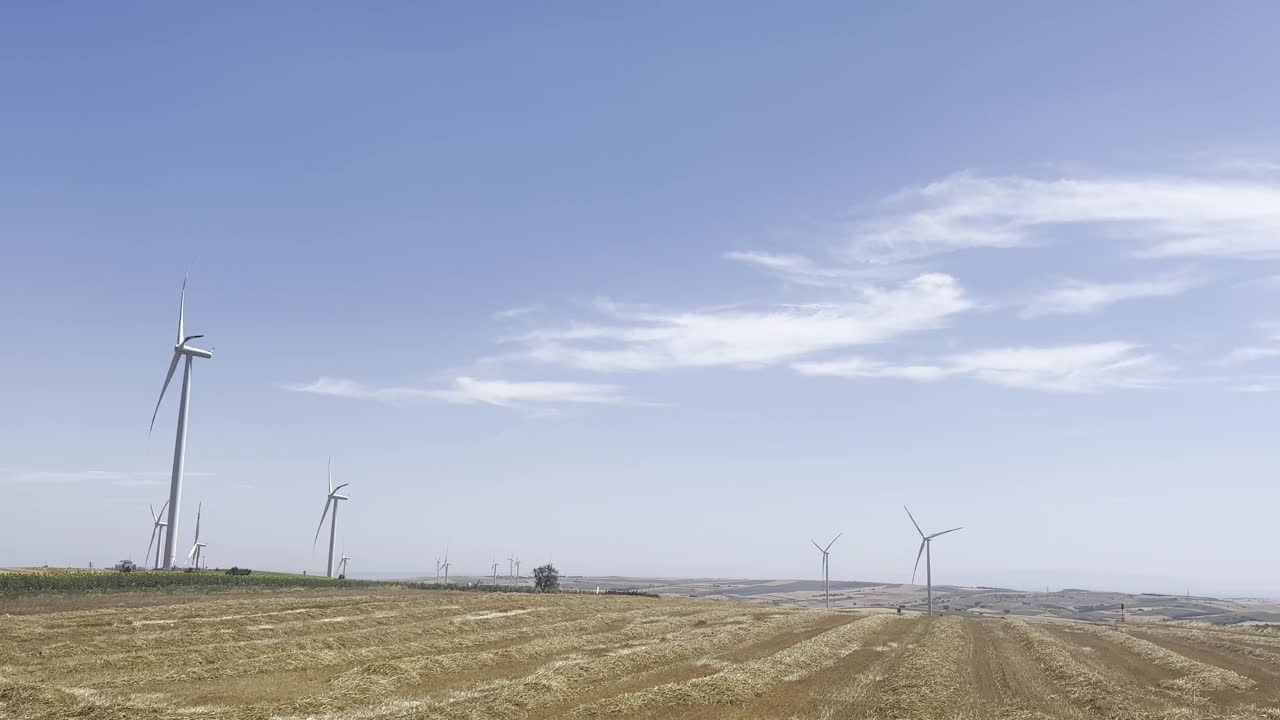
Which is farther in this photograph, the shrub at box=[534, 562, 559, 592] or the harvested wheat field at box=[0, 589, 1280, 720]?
the shrub at box=[534, 562, 559, 592]

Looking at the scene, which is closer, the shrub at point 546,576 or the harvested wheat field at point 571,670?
the harvested wheat field at point 571,670

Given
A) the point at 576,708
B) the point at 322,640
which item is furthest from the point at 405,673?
the point at 322,640

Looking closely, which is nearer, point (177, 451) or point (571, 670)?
point (571, 670)

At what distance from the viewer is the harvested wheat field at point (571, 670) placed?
27.5 meters

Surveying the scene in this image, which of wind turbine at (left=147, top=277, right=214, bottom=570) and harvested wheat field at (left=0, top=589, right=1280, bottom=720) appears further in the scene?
wind turbine at (left=147, top=277, right=214, bottom=570)

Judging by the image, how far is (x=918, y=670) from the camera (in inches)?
1485

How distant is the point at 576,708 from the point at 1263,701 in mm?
24994

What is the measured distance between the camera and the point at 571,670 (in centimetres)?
3381

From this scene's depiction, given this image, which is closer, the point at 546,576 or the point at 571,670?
the point at 571,670

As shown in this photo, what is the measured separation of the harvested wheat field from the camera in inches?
1081

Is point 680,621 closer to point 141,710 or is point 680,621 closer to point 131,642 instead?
point 131,642

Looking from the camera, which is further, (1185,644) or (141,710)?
(1185,644)

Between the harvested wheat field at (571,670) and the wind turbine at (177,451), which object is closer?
the harvested wheat field at (571,670)

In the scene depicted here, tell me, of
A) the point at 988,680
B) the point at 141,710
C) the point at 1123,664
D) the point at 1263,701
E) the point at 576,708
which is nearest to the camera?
the point at 141,710
